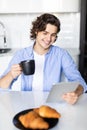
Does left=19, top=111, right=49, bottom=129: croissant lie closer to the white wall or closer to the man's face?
the man's face

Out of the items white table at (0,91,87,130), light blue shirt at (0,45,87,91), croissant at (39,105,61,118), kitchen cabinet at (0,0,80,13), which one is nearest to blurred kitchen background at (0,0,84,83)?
kitchen cabinet at (0,0,80,13)

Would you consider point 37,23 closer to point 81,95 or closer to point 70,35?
point 81,95

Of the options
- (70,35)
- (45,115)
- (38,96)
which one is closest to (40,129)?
(45,115)

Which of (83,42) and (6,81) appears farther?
(83,42)

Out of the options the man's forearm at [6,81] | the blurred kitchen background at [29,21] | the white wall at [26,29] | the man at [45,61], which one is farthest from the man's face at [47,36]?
the white wall at [26,29]

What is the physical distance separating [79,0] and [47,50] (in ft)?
3.97

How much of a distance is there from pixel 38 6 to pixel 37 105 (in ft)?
5.63

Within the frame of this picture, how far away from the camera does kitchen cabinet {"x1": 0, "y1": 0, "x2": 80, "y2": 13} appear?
2.85 m

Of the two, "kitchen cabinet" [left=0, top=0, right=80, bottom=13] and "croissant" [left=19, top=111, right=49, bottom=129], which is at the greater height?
"kitchen cabinet" [left=0, top=0, right=80, bottom=13]

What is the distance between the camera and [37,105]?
4.59ft

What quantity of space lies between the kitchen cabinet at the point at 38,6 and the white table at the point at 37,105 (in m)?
1.49

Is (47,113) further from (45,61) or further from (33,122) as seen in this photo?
(45,61)

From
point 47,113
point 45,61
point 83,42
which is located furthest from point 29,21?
point 47,113

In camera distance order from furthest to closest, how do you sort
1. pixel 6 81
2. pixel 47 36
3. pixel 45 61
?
pixel 45 61
pixel 47 36
pixel 6 81
